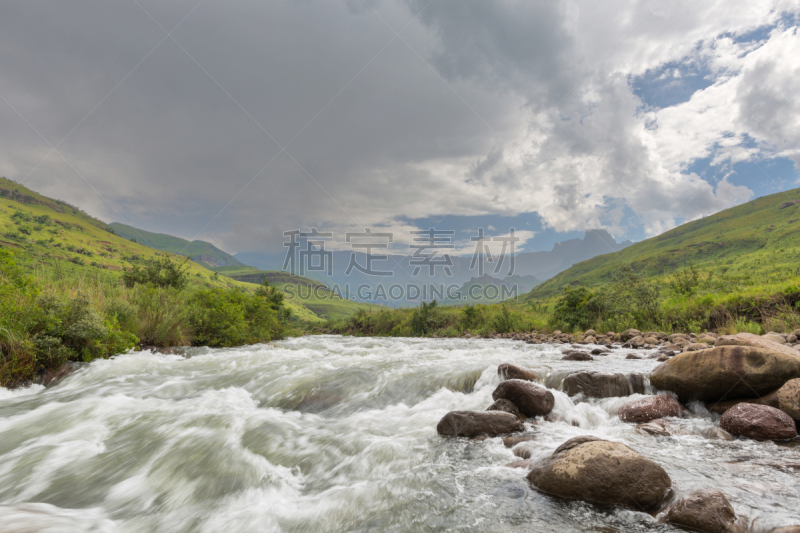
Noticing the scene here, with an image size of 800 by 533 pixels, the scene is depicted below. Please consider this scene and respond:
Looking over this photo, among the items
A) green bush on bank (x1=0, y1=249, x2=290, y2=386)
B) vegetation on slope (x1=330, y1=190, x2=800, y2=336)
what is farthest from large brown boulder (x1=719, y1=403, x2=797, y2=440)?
green bush on bank (x1=0, y1=249, x2=290, y2=386)

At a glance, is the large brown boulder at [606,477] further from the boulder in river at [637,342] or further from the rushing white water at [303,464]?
the boulder in river at [637,342]

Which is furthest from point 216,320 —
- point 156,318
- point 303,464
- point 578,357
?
point 578,357

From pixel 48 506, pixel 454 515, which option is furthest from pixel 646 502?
pixel 48 506

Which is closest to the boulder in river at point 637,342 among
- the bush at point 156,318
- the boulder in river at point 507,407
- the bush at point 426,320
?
the boulder in river at point 507,407

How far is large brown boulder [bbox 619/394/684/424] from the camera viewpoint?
6707 millimetres

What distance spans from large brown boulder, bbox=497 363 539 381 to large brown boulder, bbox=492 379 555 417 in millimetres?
1573

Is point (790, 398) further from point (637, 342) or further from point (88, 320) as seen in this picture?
point (88, 320)

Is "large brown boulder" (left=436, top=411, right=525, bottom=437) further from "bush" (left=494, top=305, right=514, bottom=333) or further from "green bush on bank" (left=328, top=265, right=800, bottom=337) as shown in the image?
"bush" (left=494, top=305, right=514, bottom=333)

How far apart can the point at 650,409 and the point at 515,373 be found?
307 cm

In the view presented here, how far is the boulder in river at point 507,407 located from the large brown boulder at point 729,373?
360cm

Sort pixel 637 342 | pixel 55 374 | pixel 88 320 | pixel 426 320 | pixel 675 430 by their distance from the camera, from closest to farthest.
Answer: pixel 675 430 < pixel 55 374 < pixel 88 320 < pixel 637 342 < pixel 426 320

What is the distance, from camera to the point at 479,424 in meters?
6.32

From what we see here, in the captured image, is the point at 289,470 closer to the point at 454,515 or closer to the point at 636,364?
the point at 454,515

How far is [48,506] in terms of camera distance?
4.07 m
